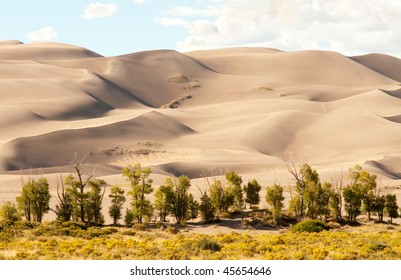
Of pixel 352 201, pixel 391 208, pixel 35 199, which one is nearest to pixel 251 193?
pixel 352 201

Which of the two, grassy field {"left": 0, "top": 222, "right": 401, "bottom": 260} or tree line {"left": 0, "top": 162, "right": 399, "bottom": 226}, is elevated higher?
tree line {"left": 0, "top": 162, "right": 399, "bottom": 226}

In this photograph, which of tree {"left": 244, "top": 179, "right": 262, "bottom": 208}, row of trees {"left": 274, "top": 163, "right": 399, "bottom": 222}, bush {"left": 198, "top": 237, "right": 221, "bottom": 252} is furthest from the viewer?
tree {"left": 244, "top": 179, "right": 262, "bottom": 208}

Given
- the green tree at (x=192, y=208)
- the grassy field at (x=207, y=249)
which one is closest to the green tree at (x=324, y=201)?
the green tree at (x=192, y=208)

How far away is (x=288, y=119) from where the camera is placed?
14575 centimetres

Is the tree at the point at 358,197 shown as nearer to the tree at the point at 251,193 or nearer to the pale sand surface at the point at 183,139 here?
the tree at the point at 251,193

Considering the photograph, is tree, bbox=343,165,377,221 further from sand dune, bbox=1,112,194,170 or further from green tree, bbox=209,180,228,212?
sand dune, bbox=1,112,194,170

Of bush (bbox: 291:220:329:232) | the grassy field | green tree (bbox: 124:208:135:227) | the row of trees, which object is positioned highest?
the row of trees

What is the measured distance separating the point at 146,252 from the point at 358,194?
99.7 feet

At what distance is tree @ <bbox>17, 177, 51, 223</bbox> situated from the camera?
50844mm

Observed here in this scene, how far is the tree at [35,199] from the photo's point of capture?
50.8m

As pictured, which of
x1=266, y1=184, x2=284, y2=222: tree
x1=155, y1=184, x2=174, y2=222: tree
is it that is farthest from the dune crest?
x1=155, y1=184, x2=174, y2=222: tree

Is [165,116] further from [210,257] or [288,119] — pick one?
[210,257]

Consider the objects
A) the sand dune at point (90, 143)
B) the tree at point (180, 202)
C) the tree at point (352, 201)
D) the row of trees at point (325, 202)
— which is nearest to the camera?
the row of trees at point (325, 202)

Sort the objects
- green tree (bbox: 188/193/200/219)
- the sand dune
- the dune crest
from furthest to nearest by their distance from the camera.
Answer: the sand dune → the dune crest → green tree (bbox: 188/193/200/219)
